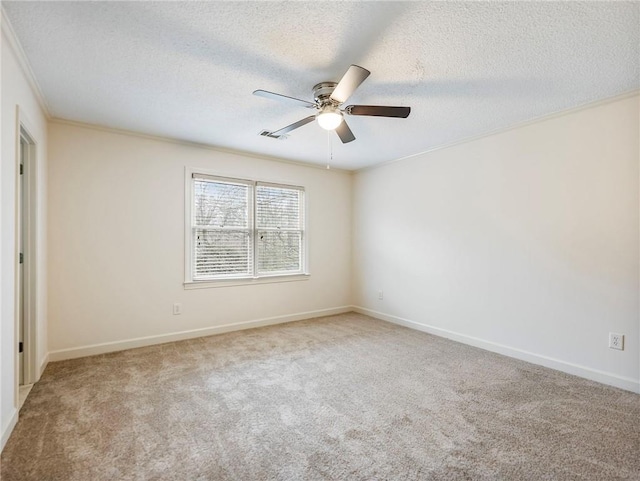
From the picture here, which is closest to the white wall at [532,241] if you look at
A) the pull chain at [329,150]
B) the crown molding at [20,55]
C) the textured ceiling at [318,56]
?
the textured ceiling at [318,56]

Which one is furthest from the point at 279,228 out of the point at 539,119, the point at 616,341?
the point at 616,341

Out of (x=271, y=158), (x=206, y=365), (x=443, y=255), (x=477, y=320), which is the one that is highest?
(x=271, y=158)

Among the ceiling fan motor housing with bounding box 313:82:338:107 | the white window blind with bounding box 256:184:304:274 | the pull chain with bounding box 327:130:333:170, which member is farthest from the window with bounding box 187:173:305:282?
the ceiling fan motor housing with bounding box 313:82:338:107

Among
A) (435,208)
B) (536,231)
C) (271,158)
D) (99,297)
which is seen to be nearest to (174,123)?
(271,158)

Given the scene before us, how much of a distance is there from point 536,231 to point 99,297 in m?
4.59

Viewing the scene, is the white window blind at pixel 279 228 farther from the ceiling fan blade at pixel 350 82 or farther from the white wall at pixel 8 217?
the white wall at pixel 8 217

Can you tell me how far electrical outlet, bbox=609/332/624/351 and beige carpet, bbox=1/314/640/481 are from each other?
35 centimetres

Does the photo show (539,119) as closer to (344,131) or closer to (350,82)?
(344,131)

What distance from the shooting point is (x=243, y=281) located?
4379mm

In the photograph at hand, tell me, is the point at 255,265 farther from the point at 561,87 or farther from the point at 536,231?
the point at 561,87

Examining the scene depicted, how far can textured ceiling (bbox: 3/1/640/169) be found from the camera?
68.6 inches

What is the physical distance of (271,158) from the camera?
4.62 m

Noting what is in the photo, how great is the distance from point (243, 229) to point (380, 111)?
265cm

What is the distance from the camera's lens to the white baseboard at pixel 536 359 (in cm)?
264
